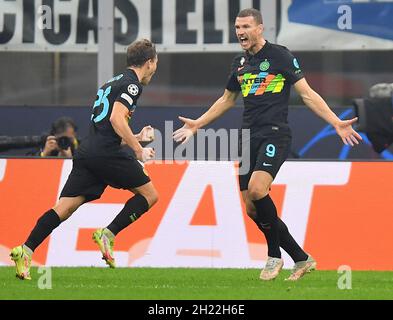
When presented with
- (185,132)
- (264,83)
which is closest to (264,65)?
(264,83)

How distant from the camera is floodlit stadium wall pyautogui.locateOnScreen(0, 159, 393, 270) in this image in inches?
490

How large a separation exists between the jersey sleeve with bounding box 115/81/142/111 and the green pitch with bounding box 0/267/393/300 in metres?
1.47

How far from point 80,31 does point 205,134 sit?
2052mm

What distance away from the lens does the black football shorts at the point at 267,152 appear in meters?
10.4

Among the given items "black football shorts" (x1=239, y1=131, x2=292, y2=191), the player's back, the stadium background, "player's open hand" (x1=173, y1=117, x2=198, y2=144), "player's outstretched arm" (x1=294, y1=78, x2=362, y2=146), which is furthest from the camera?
the stadium background

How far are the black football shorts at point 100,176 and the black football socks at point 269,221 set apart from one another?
3.44 ft

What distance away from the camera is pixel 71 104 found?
15.7 metres

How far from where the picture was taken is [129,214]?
10.7 metres

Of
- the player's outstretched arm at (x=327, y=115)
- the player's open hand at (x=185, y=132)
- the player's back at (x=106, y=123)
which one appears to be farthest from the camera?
the player's open hand at (x=185, y=132)

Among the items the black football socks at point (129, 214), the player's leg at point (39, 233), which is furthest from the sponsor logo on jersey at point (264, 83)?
the player's leg at point (39, 233)

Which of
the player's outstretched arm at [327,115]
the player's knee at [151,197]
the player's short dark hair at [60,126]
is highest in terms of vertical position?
the player's outstretched arm at [327,115]

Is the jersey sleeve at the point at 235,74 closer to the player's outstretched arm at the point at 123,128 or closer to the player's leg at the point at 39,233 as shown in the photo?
the player's outstretched arm at the point at 123,128

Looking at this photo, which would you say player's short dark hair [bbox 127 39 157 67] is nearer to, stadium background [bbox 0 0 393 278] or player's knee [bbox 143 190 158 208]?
player's knee [bbox 143 190 158 208]

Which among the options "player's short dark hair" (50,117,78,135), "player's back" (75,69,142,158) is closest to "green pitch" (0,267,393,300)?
"player's back" (75,69,142,158)
